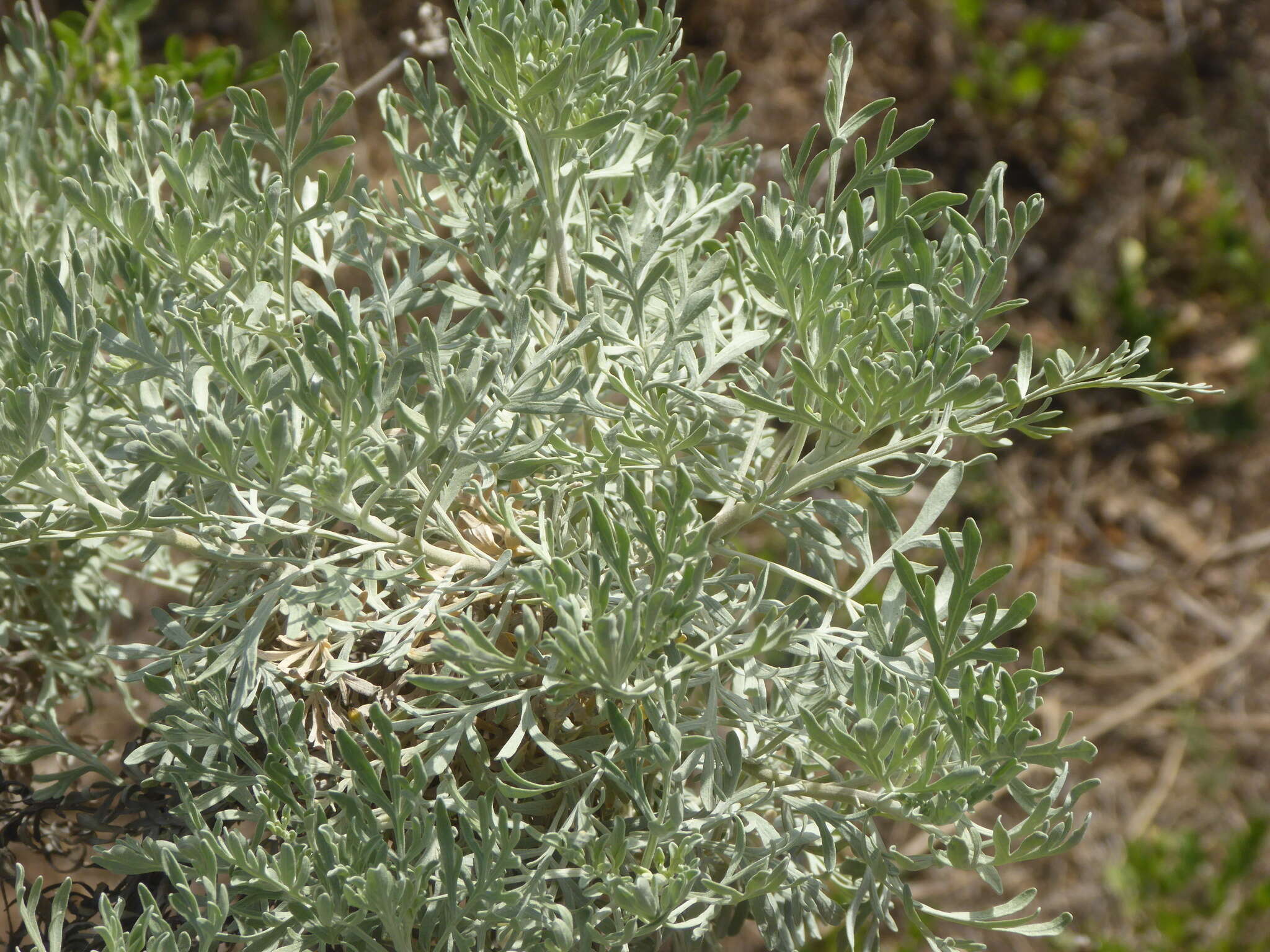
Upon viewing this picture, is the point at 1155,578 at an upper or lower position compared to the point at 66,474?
lower

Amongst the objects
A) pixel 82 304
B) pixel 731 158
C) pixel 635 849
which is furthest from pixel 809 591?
pixel 82 304

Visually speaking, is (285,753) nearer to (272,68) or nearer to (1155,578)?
(272,68)

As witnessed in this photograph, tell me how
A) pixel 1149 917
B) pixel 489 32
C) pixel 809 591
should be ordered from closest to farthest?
pixel 489 32 < pixel 809 591 < pixel 1149 917

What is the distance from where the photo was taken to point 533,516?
825 millimetres

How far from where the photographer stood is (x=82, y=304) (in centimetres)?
73

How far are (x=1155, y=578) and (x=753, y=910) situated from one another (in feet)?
7.42

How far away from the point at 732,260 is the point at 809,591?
33.5 inches

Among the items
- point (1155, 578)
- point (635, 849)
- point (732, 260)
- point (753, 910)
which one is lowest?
point (1155, 578)

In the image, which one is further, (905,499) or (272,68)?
(905,499)

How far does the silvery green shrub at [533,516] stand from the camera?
671 mm

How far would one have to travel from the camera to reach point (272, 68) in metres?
1.22

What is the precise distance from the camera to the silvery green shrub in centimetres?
67

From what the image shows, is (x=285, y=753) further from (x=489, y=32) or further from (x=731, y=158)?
A: (x=731, y=158)

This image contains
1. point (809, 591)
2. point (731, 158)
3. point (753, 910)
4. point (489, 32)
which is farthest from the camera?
point (809, 591)
